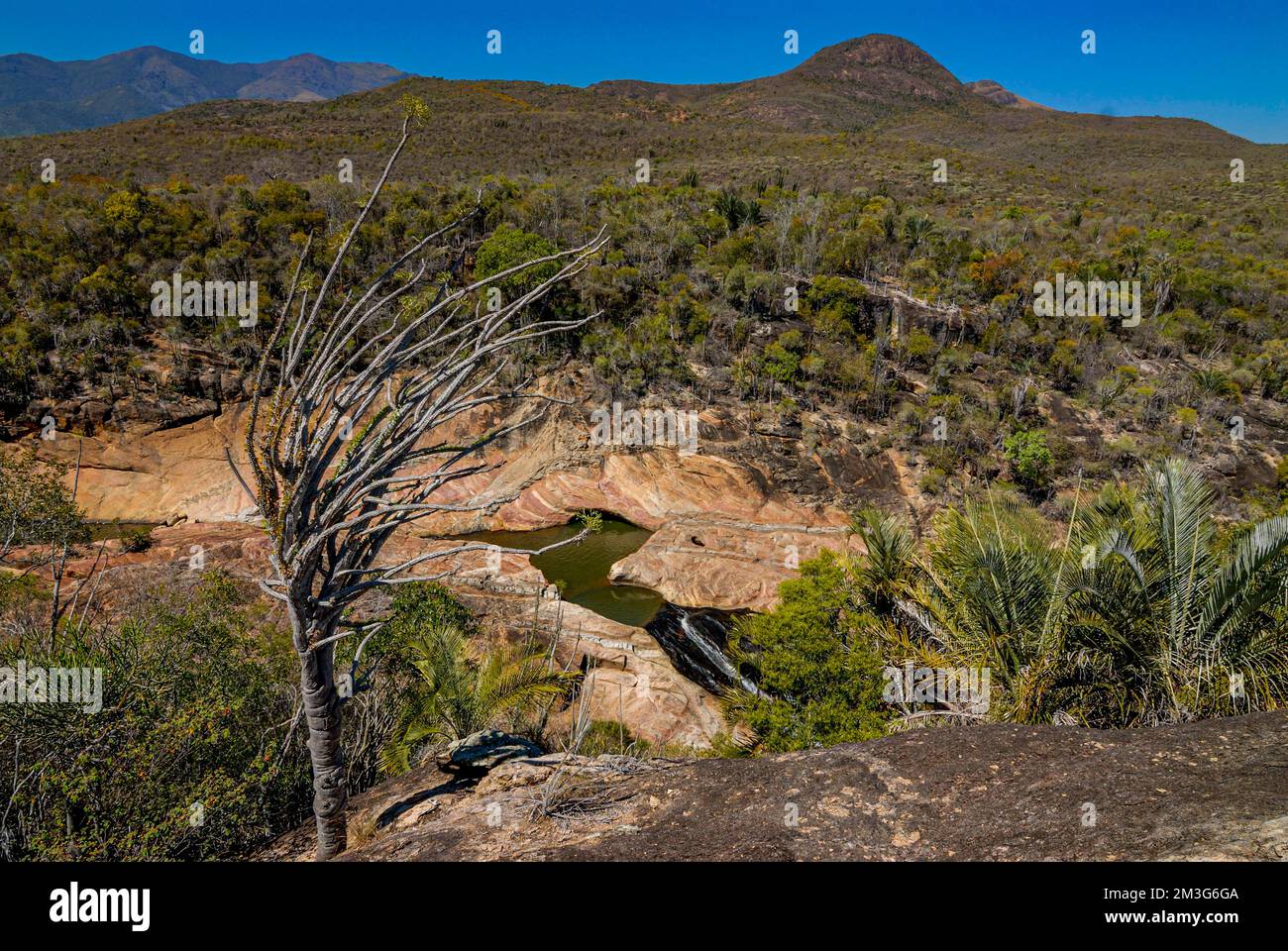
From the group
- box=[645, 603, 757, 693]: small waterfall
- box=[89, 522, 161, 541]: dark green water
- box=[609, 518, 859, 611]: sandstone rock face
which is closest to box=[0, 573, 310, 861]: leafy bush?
box=[645, 603, 757, 693]: small waterfall

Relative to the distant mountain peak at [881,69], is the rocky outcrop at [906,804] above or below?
below

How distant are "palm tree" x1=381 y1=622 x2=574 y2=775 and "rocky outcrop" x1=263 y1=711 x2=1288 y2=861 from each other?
1505 mm

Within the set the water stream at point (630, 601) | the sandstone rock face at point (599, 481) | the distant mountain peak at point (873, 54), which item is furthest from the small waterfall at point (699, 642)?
the distant mountain peak at point (873, 54)

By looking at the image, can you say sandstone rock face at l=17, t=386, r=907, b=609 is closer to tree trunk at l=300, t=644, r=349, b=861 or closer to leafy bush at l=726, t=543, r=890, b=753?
leafy bush at l=726, t=543, r=890, b=753

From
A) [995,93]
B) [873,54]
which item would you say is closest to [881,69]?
[873,54]

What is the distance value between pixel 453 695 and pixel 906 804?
4.91 m

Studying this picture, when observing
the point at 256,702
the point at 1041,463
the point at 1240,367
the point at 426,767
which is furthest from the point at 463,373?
the point at 1240,367

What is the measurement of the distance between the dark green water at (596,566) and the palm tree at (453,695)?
6.41m

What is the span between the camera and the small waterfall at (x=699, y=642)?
13.6 m

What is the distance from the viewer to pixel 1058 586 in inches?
238

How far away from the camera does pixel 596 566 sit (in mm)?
18438

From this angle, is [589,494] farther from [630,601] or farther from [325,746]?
[325,746]

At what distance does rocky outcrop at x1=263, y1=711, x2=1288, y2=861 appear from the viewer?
318 cm

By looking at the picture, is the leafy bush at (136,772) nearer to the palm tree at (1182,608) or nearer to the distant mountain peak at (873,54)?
the palm tree at (1182,608)
